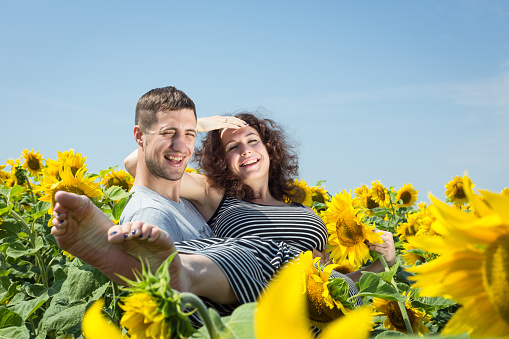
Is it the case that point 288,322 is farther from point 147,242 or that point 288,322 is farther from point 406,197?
point 406,197

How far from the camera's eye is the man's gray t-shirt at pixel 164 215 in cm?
214

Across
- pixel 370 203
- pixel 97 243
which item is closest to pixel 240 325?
pixel 97 243

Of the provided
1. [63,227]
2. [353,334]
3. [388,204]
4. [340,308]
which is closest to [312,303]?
[340,308]

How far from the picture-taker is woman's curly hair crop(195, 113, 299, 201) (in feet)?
10.8

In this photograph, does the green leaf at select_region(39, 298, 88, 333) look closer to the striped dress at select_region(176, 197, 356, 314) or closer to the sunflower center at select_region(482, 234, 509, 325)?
the striped dress at select_region(176, 197, 356, 314)

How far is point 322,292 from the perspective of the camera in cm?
167

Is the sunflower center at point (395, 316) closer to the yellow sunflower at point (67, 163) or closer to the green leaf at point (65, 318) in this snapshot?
the green leaf at point (65, 318)

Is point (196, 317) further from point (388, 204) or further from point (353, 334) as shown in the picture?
point (388, 204)

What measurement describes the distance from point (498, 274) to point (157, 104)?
2258 mm

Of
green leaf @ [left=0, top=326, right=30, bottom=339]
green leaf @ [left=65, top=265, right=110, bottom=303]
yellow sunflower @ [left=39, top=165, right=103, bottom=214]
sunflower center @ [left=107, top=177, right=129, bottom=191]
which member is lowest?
green leaf @ [left=0, top=326, right=30, bottom=339]

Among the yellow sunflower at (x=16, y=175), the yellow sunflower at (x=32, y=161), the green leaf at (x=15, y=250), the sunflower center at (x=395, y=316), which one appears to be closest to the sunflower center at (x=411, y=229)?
the sunflower center at (x=395, y=316)

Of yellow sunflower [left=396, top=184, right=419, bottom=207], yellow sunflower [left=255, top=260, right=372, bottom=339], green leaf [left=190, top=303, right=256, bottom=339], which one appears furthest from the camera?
yellow sunflower [left=396, top=184, right=419, bottom=207]

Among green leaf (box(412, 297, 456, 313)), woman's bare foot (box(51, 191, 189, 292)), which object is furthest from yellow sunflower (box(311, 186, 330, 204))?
woman's bare foot (box(51, 191, 189, 292))

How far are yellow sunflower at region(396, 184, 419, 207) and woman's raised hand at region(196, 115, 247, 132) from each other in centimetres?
300
